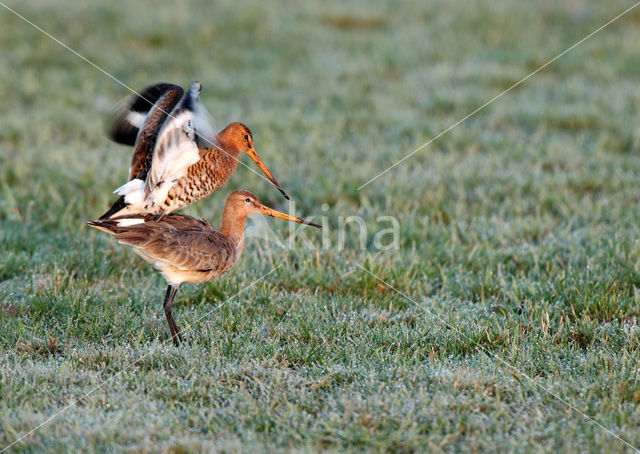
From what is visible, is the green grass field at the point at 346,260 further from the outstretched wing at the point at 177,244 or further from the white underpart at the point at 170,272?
the outstretched wing at the point at 177,244

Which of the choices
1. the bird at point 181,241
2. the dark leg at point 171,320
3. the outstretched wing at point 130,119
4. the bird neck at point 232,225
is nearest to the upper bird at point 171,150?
the outstretched wing at point 130,119

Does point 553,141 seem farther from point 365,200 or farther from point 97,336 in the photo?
point 97,336

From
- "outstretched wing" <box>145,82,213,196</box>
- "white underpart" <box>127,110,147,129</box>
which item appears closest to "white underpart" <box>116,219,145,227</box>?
"outstretched wing" <box>145,82,213,196</box>

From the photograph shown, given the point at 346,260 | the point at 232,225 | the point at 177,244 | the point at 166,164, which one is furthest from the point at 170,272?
the point at 346,260

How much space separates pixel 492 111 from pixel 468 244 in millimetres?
3705

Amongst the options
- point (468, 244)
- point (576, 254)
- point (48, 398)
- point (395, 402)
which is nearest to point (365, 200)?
point (468, 244)

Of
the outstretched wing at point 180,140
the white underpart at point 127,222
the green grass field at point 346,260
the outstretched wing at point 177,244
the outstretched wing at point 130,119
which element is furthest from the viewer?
the outstretched wing at point 130,119

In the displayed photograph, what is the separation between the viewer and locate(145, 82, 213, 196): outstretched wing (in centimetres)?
407

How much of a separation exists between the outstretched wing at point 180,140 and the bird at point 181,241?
25cm

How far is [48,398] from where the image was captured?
12.6ft

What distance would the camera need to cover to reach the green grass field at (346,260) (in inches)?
147

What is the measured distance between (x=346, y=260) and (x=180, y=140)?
6.33 feet

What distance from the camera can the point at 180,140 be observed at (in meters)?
4.18

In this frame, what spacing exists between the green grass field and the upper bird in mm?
848
